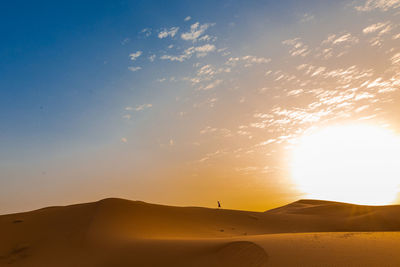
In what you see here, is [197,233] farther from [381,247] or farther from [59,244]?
[381,247]

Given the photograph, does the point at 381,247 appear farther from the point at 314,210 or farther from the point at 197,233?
the point at 314,210

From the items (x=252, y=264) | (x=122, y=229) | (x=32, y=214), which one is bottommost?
(x=252, y=264)

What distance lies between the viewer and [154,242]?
1179 cm

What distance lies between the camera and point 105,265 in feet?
32.3

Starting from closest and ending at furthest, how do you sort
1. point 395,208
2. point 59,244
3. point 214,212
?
point 59,244 → point 214,212 → point 395,208

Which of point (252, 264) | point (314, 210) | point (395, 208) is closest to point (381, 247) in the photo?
point (252, 264)

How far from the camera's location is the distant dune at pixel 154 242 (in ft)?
31.3

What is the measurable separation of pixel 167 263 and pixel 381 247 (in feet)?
27.2

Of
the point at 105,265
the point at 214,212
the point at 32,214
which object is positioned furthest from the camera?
the point at 214,212

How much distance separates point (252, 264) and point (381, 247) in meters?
5.48

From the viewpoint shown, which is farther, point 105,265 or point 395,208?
point 395,208

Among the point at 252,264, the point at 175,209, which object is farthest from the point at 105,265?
the point at 175,209

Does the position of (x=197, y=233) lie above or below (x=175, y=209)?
below

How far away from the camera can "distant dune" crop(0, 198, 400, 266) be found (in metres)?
9.53
